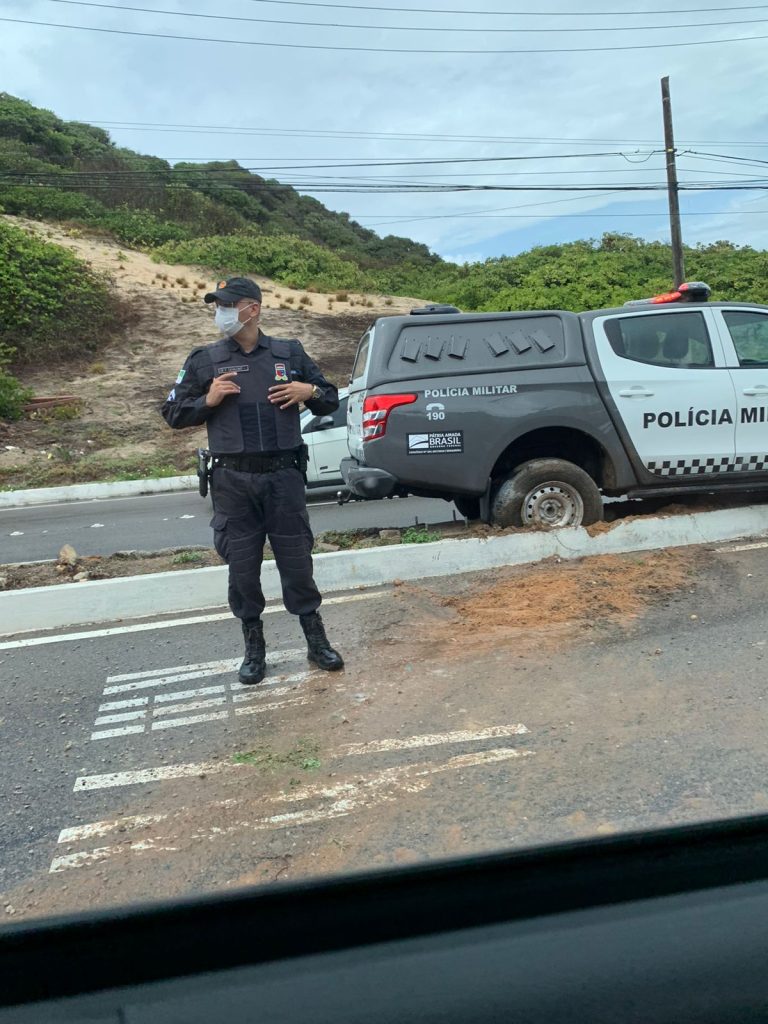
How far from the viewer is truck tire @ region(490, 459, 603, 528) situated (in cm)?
639

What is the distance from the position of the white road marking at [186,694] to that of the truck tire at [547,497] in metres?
2.86

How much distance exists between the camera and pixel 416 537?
265 inches

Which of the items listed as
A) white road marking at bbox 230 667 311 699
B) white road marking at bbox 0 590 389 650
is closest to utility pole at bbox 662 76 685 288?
white road marking at bbox 0 590 389 650

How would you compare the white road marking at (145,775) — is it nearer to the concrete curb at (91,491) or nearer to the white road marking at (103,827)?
the white road marking at (103,827)

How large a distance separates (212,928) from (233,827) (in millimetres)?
2026

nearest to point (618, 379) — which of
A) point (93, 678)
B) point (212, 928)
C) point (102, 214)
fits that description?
point (93, 678)

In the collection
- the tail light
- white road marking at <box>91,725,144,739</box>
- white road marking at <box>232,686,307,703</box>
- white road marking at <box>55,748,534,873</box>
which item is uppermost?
the tail light

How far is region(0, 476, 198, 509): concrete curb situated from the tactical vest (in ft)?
36.6

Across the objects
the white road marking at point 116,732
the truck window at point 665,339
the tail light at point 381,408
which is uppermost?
the truck window at point 665,339

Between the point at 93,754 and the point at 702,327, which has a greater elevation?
the point at 702,327

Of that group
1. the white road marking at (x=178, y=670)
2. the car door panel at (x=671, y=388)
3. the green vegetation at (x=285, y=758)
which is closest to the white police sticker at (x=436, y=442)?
the car door panel at (x=671, y=388)

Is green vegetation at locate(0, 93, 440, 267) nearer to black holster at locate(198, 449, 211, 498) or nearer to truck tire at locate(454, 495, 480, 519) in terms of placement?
truck tire at locate(454, 495, 480, 519)

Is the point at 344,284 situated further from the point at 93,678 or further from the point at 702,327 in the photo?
the point at 93,678

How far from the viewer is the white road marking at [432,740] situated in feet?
11.7
